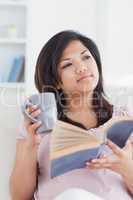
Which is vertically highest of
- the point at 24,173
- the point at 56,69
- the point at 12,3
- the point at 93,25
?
the point at 12,3

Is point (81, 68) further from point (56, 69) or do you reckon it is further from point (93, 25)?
point (93, 25)

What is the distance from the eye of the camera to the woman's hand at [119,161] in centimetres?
111

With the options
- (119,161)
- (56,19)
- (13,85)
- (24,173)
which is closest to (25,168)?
(24,173)

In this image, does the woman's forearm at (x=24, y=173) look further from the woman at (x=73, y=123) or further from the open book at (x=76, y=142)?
the open book at (x=76, y=142)

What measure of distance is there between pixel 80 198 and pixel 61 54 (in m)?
0.48

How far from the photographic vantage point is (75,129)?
40.1 inches

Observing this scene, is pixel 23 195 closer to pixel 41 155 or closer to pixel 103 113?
pixel 41 155

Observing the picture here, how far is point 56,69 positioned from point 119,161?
1.23ft

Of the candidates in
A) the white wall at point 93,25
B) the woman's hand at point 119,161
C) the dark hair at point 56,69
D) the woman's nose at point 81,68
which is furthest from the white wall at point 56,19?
the woman's hand at point 119,161

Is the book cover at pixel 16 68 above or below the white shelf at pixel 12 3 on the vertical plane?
below

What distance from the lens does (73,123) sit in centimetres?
129

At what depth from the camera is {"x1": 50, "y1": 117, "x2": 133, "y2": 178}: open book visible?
103 cm

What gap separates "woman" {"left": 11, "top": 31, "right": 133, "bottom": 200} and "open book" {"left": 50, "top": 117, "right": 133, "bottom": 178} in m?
0.04

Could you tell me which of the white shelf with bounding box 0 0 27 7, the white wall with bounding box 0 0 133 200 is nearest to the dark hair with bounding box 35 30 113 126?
the white wall with bounding box 0 0 133 200
